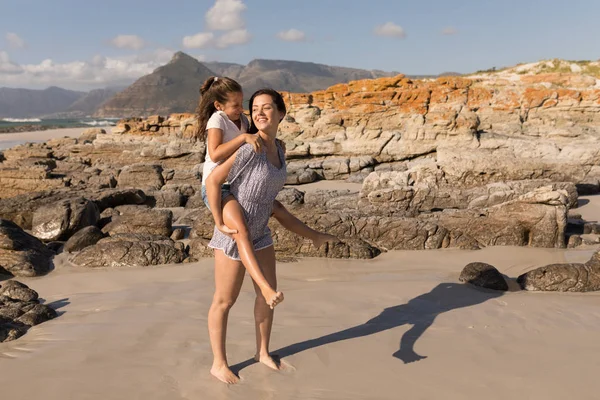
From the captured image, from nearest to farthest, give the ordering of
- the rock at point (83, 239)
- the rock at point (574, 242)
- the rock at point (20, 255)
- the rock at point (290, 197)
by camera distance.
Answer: the rock at point (20, 255), the rock at point (574, 242), the rock at point (83, 239), the rock at point (290, 197)

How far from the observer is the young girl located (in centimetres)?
287

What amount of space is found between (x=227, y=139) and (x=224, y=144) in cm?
13

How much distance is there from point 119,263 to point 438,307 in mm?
4207

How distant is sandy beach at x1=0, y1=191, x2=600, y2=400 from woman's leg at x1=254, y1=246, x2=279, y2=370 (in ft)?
0.31

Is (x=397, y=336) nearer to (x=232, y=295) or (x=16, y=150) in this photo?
(x=232, y=295)

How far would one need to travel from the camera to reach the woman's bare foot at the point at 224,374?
3075 mm

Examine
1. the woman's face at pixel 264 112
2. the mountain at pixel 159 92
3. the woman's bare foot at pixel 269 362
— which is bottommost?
the woman's bare foot at pixel 269 362

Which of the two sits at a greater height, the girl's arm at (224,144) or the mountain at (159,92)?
the mountain at (159,92)

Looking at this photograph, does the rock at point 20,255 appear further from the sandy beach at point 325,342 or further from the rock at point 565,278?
the rock at point 565,278

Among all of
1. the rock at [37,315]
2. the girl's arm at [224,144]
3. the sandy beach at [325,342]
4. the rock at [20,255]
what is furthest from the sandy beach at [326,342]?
the girl's arm at [224,144]

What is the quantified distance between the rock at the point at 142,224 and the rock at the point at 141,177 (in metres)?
6.19

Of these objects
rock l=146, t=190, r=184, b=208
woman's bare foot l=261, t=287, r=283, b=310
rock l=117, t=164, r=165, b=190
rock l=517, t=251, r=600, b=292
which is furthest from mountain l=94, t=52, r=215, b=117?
woman's bare foot l=261, t=287, r=283, b=310

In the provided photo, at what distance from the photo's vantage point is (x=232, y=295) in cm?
310

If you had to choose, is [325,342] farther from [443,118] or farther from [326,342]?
[443,118]
